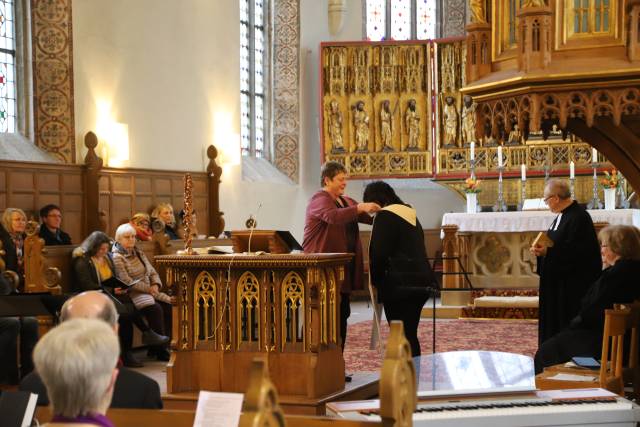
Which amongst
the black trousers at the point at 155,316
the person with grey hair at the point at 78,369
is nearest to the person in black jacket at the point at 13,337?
the black trousers at the point at 155,316

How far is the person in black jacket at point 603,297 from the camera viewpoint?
575 cm

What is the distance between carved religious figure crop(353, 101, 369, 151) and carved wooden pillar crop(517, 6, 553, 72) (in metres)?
10.5

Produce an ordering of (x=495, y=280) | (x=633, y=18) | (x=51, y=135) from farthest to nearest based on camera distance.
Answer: (x=495, y=280) → (x=51, y=135) → (x=633, y=18)

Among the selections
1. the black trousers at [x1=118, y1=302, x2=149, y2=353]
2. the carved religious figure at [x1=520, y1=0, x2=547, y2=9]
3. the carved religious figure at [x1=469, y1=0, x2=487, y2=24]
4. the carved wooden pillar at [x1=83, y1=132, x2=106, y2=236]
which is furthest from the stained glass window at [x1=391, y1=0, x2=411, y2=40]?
the carved religious figure at [x1=520, y1=0, x2=547, y2=9]

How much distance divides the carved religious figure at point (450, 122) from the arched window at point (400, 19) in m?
2.98

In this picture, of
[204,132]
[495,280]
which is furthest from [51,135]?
[495,280]

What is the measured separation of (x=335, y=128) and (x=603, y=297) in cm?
1022

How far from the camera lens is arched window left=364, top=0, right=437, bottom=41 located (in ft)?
58.9

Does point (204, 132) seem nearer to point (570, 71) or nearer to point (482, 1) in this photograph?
point (482, 1)

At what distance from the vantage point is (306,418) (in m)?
2.72

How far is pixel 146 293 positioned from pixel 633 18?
532 cm

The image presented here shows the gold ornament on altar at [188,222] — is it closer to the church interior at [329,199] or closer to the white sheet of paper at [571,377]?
the church interior at [329,199]

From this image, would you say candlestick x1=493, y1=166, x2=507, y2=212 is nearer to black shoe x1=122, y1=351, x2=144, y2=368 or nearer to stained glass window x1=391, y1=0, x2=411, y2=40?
stained glass window x1=391, y1=0, x2=411, y2=40

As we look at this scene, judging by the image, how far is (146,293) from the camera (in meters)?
8.94
